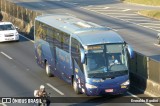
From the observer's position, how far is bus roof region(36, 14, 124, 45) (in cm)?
2492

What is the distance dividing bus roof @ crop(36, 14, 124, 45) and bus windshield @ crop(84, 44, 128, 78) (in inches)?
13.0

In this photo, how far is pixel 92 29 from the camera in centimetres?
2639

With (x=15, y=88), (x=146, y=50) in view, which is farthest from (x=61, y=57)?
(x=146, y=50)

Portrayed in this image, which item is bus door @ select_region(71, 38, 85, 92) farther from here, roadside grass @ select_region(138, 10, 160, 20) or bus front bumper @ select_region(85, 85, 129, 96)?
roadside grass @ select_region(138, 10, 160, 20)

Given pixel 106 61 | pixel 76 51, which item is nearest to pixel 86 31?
pixel 76 51

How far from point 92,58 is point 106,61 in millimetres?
675

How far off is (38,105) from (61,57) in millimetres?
6437

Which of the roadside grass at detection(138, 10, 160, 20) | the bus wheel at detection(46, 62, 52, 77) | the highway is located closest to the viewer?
the highway

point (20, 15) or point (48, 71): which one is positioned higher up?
point (48, 71)

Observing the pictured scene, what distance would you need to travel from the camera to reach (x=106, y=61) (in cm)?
2453

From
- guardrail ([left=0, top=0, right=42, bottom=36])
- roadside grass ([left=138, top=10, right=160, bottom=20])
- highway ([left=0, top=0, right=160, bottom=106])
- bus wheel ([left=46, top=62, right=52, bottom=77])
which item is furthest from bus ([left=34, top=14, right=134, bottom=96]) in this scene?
roadside grass ([left=138, top=10, right=160, bottom=20])

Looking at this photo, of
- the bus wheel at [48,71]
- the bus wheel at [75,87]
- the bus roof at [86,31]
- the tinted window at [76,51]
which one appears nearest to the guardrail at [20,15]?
the bus wheel at [48,71]

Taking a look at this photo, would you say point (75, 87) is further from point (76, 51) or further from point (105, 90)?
point (105, 90)

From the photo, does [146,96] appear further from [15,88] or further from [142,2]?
[142,2]
